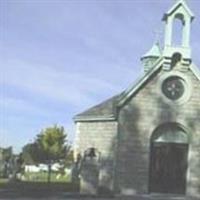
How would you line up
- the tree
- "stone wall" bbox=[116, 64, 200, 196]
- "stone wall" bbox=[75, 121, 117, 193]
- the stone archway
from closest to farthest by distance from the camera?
"stone wall" bbox=[116, 64, 200, 196]
"stone wall" bbox=[75, 121, 117, 193]
the stone archway
the tree

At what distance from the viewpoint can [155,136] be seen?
34.9m

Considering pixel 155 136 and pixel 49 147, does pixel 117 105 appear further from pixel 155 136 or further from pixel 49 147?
pixel 49 147

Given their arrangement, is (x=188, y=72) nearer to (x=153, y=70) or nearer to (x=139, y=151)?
(x=153, y=70)

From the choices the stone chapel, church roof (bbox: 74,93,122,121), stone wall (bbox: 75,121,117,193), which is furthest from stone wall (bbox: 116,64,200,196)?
church roof (bbox: 74,93,122,121)

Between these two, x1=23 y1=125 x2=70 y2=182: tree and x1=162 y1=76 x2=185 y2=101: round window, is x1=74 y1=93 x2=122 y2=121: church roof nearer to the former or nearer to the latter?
x1=162 y1=76 x2=185 y2=101: round window

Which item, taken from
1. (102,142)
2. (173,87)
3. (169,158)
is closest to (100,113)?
(102,142)

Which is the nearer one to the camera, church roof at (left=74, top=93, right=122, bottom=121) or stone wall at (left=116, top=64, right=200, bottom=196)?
stone wall at (left=116, top=64, right=200, bottom=196)

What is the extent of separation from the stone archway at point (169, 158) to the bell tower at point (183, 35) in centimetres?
348

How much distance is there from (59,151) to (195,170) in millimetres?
34651

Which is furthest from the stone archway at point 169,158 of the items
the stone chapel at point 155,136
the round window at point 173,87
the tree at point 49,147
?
the tree at point 49,147

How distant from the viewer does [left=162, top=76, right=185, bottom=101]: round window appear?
3488 cm

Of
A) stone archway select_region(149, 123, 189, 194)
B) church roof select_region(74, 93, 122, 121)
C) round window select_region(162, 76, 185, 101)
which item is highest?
round window select_region(162, 76, 185, 101)

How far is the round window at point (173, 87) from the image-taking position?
3488cm

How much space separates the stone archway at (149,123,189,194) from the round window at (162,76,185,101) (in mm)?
1529
